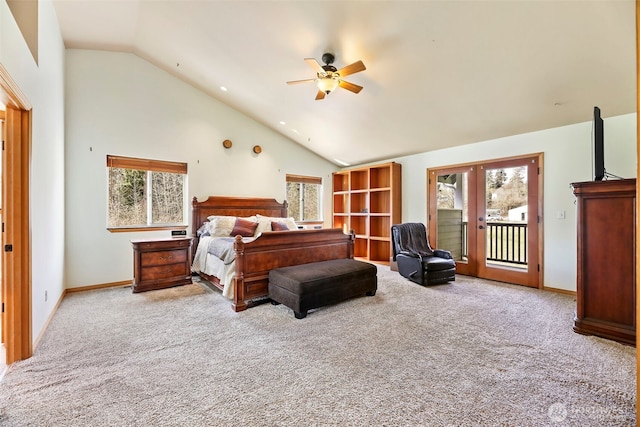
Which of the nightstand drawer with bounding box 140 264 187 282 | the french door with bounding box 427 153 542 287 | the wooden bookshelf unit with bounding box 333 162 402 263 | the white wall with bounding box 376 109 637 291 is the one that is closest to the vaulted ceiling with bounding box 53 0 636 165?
the white wall with bounding box 376 109 637 291

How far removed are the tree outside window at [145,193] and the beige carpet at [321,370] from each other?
1768 mm

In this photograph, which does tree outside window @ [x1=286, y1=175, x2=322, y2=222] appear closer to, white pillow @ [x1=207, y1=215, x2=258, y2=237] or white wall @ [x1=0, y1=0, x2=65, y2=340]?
white pillow @ [x1=207, y1=215, x2=258, y2=237]

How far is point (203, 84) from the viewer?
511cm

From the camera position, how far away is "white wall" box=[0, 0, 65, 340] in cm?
211

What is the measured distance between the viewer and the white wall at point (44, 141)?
2.11m

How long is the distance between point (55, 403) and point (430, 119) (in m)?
5.23

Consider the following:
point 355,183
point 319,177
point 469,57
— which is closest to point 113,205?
point 319,177

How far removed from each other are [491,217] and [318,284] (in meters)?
3.51

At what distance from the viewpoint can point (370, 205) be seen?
6.69 metres

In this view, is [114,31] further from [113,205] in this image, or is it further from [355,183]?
[355,183]

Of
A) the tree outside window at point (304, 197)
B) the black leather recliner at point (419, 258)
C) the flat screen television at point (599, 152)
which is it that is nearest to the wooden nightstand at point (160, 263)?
the tree outside window at point (304, 197)

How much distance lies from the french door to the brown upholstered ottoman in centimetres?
242

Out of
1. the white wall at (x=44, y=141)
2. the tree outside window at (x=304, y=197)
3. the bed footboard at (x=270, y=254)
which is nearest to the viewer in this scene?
the white wall at (x=44, y=141)

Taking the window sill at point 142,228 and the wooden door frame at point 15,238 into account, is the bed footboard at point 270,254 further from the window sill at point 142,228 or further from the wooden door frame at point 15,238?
the window sill at point 142,228
